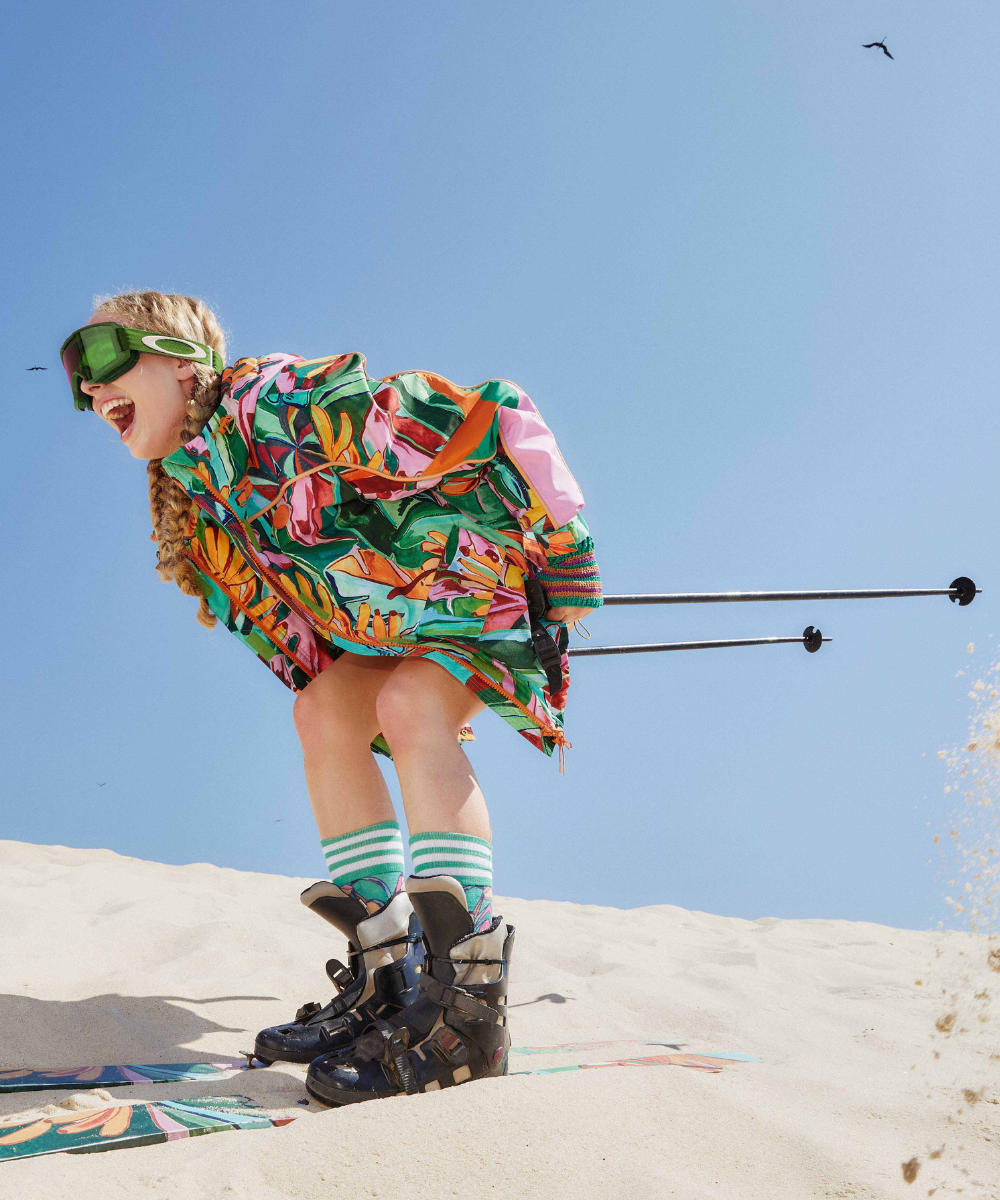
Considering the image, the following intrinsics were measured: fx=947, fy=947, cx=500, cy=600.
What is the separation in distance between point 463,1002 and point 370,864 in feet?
1.33

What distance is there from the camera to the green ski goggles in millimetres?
1710

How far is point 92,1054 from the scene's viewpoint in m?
1.70

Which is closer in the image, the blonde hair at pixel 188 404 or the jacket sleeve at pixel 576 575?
the jacket sleeve at pixel 576 575

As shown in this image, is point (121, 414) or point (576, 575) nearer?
point (576, 575)

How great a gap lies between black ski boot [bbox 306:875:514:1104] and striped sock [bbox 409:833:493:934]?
20 mm

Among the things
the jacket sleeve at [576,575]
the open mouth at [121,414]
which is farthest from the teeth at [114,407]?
the jacket sleeve at [576,575]

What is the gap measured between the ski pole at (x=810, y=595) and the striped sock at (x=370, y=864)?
87 centimetres

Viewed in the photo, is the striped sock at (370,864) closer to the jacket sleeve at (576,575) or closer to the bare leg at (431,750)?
the bare leg at (431,750)

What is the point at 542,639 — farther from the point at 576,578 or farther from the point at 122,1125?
the point at 122,1125

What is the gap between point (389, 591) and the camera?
159 cm

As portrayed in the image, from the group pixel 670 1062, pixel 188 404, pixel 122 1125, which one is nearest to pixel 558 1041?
pixel 670 1062

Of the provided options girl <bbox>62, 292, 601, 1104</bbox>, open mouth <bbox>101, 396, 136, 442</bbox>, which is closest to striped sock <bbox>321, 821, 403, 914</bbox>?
girl <bbox>62, 292, 601, 1104</bbox>

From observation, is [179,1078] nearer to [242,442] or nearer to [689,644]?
[242,442]

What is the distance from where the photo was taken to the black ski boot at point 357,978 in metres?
1.61
